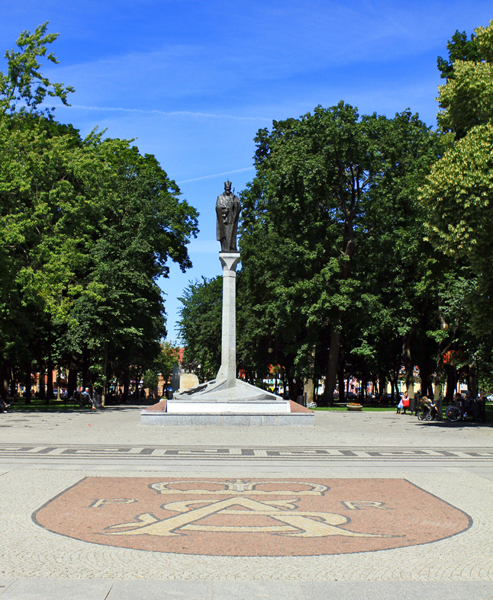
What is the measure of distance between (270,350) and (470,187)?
3048cm

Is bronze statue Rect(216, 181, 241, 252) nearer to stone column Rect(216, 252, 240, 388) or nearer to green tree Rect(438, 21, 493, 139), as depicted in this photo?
stone column Rect(216, 252, 240, 388)

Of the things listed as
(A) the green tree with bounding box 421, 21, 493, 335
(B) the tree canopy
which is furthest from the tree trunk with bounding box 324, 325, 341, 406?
(A) the green tree with bounding box 421, 21, 493, 335

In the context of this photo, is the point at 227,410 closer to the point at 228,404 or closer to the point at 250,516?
the point at 228,404

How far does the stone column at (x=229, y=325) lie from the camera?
1091 inches

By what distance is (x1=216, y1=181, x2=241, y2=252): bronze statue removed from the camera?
2919 cm

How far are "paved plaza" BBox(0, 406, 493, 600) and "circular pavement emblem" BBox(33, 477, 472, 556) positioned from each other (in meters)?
0.02

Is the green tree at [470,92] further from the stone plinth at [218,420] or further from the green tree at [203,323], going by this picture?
the green tree at [203,323]

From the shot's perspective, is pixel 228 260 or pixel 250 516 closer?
pixel 250 516

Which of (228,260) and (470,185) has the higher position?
(470,185)

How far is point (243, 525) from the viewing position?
7523 mm

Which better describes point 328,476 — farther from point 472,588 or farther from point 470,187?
point 470,187

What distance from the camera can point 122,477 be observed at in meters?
10.9

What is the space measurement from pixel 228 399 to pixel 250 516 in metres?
18.4

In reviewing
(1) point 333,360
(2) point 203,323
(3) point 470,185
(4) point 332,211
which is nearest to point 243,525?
(3) point 470,185
